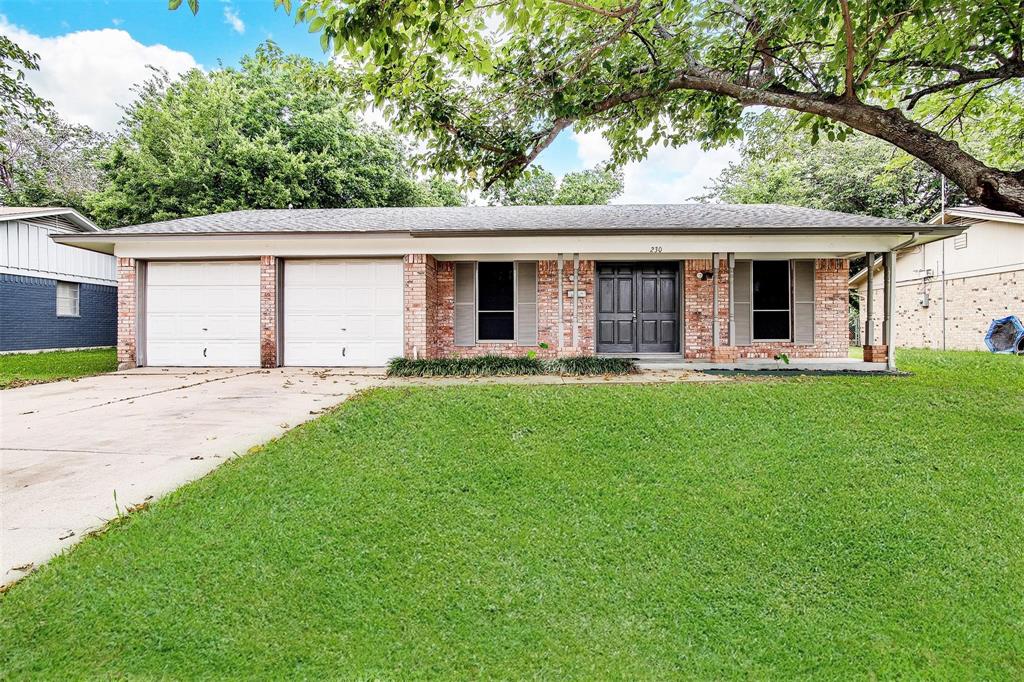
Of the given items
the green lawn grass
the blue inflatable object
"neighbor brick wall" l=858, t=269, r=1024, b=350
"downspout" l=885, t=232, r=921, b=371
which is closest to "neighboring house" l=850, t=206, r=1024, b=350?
"neighbor brick wall" l=858, t=269, r=1024, b=350

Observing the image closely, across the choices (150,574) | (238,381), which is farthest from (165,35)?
(150,574)

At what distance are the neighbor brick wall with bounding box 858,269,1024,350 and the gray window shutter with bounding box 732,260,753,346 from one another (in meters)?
4.72

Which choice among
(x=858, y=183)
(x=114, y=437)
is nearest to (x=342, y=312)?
(x=114, y=437)

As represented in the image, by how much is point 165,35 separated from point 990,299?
96.7ft

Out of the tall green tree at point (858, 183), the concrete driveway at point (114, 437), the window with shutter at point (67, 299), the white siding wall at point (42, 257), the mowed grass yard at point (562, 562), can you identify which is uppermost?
the tall green tree at point (858, 183)

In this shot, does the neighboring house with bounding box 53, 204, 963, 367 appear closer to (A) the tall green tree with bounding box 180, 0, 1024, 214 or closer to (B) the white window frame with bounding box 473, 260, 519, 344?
(B) the white window frame with bounding box 473, 260, 519, 344

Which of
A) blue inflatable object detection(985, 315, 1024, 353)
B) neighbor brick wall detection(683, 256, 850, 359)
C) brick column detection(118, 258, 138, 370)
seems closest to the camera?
brick column detection(118, 258, 138, 370)

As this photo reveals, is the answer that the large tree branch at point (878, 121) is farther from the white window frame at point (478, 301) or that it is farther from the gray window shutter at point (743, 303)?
the gray window shutter at point (743, 303)

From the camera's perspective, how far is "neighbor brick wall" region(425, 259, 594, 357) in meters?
10.4

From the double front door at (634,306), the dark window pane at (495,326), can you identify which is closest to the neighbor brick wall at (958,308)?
the double front door at (634,306)

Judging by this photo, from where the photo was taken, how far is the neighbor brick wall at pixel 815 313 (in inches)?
408

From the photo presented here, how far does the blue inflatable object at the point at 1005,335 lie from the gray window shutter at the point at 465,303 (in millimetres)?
14063

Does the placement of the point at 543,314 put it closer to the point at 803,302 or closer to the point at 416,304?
the point at 416,304

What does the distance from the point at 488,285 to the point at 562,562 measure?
8.23 m
